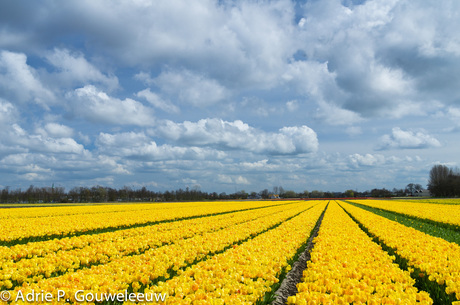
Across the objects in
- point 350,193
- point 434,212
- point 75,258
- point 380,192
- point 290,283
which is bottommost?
point 350,193

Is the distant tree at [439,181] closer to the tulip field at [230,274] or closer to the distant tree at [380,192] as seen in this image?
the distant tree at [380,192]

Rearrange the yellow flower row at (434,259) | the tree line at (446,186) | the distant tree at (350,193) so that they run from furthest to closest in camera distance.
Answer: the distant tree at (350,193)
the tree line at (446,186)
the yellow flower row at (434,259)

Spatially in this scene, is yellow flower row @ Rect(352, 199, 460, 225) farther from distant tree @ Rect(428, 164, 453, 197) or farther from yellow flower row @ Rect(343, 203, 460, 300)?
distant tree @ Rect(428, 164, 453, 197)

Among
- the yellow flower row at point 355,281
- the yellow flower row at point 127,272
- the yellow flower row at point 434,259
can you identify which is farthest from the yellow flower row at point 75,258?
the yellow flower row at point 434,259

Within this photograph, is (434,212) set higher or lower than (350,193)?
higher

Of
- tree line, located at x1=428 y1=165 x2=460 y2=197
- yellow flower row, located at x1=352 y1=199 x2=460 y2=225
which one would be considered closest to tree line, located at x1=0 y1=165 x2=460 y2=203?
tree line, located at x1=428 y1=165 x2=460 y2=197

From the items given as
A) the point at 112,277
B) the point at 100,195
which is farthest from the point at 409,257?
the point at 100,195

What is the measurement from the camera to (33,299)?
4.55 metres

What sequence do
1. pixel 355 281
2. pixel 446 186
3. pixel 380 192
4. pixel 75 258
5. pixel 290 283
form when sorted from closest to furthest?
pixel 355 281
pixel 290 283
pixel 75 258
pixel 446 186
pixel 380 192

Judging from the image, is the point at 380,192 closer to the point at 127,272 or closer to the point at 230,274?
the point at 230,274

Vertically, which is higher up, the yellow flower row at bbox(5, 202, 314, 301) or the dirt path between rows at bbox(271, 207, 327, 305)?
the yellow flower row at bbox(5, 202, 314, 301)

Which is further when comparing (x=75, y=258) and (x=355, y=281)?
(x=75, y=258)

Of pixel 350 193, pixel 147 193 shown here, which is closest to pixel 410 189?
pixel 350 193

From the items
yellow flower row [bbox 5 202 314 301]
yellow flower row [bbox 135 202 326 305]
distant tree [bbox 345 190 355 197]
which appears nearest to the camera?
yellow flower row [bbox 135 202 326 305]
